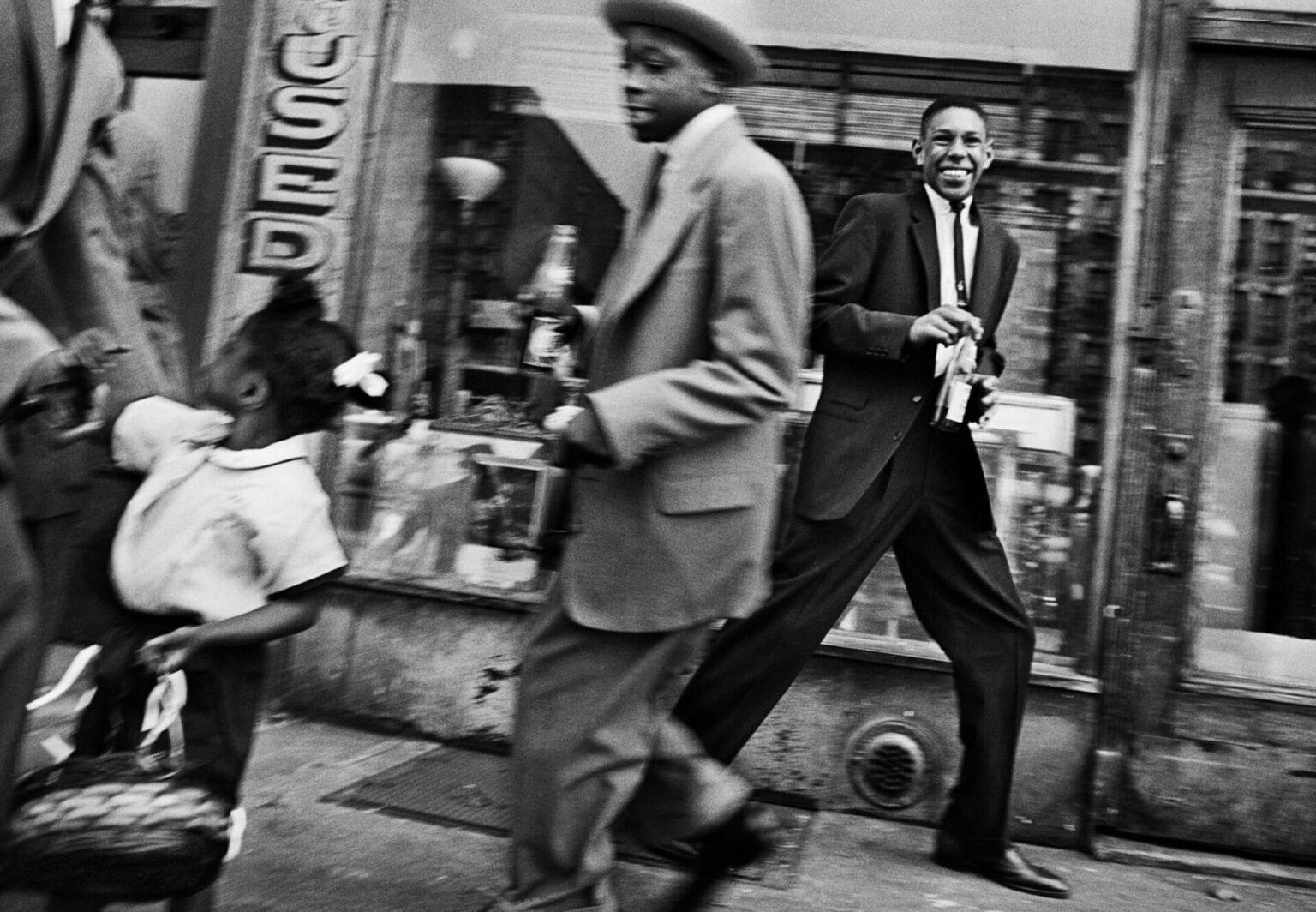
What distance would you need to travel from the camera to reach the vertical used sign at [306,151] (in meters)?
5.24

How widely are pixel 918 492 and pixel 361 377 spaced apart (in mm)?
1723

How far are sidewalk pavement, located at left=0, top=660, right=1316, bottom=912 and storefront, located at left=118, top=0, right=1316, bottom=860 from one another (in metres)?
0.24

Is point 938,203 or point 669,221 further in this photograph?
point 938,203

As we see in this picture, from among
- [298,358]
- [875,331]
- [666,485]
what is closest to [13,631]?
[298,358]

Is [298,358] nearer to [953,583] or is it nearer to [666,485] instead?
[666,485]

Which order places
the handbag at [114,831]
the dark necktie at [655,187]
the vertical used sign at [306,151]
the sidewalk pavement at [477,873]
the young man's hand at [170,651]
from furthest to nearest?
the vertical used sign at [306,151] → the sidewalk pavement at [477,873] → the dark necktie at [655,187] → the young man's hand at [170,651] → the handbag at [114,831]

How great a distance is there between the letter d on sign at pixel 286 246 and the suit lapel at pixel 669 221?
8.30 ft

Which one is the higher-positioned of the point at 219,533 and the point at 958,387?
the point at 958,387

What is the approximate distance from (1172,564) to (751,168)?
2373 millimetres

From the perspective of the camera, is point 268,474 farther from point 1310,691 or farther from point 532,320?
point 1310,691

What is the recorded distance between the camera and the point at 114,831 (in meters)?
2.52

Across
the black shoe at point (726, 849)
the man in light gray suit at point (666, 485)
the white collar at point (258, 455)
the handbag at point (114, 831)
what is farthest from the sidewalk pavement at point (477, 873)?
the white collar at point (258, 455)

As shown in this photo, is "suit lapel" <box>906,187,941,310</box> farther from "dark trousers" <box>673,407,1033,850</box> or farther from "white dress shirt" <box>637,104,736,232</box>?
"white dress shirt" <box>637,104,736,232</box>

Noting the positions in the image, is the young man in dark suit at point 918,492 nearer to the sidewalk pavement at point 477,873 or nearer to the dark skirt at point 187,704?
the sidewalk pavement at point 477,873
